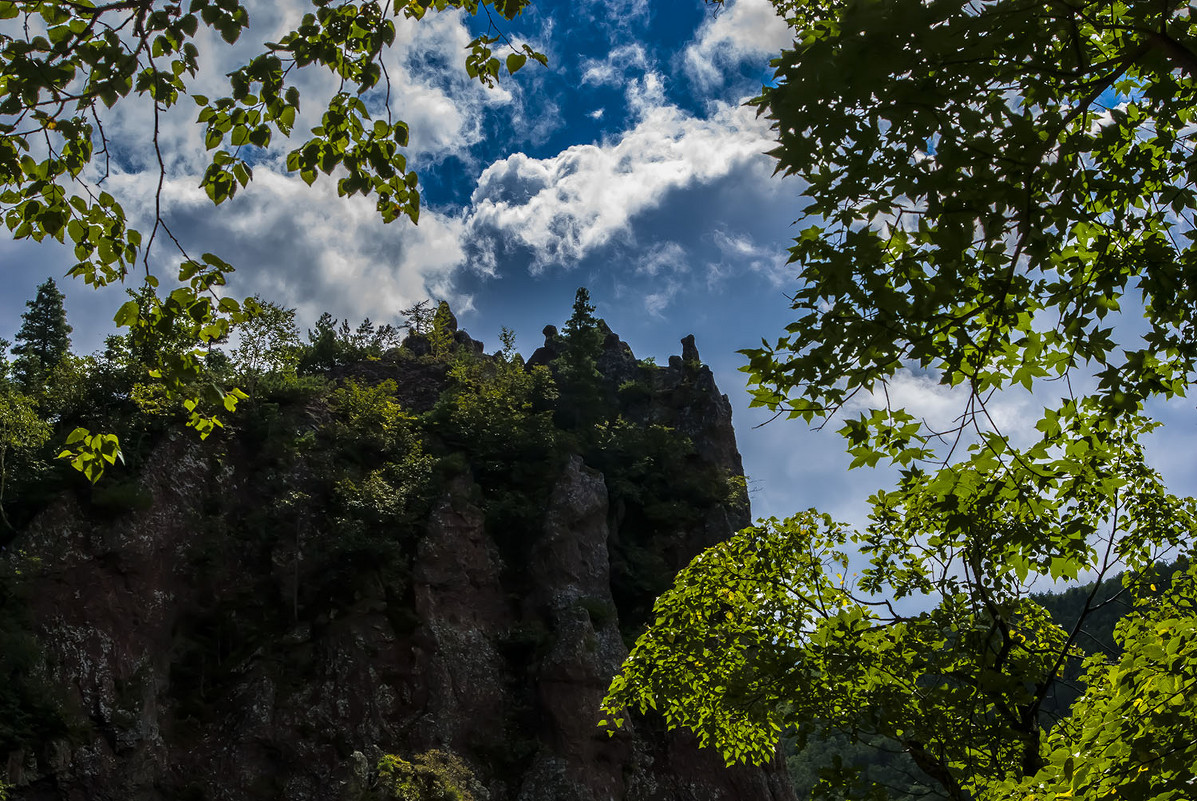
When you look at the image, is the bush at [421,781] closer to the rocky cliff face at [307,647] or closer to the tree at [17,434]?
the rocky cliff face at [307,647]

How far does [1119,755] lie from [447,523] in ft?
86.0

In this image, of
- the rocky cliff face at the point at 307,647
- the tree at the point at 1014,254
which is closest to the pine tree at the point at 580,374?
the rocky cliff face at the point at 307,647

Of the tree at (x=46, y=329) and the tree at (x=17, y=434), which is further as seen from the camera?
the tree at (x=46, y=329)

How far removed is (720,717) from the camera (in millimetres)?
9195

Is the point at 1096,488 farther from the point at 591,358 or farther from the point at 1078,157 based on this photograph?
the point at 591,358

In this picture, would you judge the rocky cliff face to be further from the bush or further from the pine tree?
the pine tree

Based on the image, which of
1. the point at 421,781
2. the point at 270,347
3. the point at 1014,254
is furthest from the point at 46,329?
the point at 1014,254

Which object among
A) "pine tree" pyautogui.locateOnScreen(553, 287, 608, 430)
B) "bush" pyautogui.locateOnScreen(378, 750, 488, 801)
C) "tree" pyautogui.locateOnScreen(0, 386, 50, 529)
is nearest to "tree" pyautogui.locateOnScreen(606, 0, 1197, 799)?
"bush" pyautogui.locateOnScreen(378, 750, 488, 801)

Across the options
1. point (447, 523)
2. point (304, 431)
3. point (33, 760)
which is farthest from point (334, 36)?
point (304, 431)

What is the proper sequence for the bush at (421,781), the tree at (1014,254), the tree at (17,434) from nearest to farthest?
the tree at (1014,254) < the bush at (421,781) < the tree at (17,434)

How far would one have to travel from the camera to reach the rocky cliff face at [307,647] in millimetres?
20594

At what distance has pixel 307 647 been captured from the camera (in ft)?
80.6

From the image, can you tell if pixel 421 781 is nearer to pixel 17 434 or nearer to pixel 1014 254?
pixel 17 434

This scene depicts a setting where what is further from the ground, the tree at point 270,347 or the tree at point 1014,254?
the tree at point 270,347
